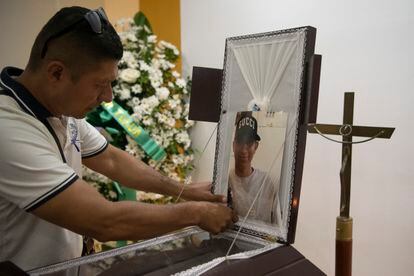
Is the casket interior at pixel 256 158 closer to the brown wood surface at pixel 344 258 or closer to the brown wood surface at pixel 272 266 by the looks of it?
the brown wood surface at pixel 272 266

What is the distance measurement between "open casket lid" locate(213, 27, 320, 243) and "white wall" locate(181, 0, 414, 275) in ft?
2.28

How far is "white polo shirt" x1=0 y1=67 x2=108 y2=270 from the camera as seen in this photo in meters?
0.86

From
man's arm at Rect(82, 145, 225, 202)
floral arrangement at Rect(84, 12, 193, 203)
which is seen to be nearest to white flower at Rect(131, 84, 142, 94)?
floral arrangement at Rect(84, 12, 193, 203)

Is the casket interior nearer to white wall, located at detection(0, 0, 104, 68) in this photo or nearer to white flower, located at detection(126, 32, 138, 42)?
white flower, located at detection(126, 32, 138, 42)

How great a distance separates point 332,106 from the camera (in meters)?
1.76

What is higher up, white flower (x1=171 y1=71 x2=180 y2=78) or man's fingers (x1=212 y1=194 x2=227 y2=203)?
white flower (x1=171 y1=71 x2=180 y2=78)

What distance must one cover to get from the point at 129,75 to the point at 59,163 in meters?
1.22

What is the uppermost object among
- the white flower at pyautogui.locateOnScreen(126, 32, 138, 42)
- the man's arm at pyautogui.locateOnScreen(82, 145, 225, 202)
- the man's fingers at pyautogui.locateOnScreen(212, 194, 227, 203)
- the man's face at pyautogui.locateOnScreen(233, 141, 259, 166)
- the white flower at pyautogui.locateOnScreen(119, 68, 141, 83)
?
the white flower at pyautogui.locateOnScreen(126, 32, 138, 42)

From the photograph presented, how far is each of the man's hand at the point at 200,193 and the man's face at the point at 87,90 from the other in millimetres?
383

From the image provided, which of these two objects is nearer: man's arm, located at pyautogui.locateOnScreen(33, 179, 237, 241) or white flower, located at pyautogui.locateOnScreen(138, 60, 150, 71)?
man's arm, located at pyautogui.locateOnScreen(33, 179, 237, 241)

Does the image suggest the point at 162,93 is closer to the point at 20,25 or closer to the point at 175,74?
the point at 175,74

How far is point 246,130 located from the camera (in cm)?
105

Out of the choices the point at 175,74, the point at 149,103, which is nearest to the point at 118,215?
the point at 149,103

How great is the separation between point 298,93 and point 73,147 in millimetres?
644
